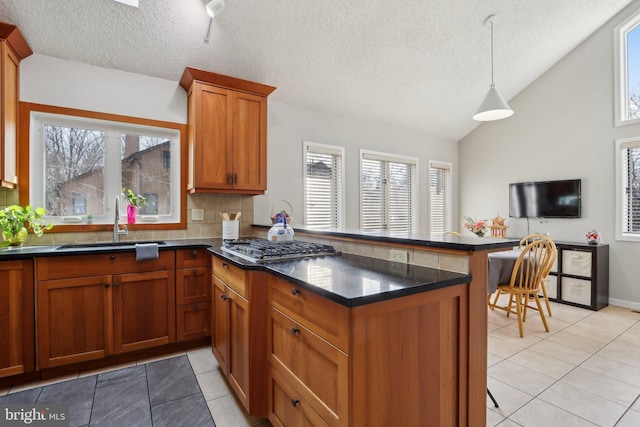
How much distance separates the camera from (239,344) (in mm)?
1811

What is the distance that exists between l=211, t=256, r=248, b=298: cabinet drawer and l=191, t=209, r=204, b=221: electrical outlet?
3.41 feet

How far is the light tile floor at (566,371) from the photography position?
6.04ft

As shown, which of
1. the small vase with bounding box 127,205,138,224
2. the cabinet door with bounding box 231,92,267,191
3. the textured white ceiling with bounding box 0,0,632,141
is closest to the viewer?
the textured white ceiling with bounding box 0,0,632,141

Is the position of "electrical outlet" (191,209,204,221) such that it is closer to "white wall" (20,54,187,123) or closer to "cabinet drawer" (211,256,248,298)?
"white wall" (20,54,187,123)

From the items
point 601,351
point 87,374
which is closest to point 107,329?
point 87,374

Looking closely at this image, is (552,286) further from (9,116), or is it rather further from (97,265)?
(9,116)

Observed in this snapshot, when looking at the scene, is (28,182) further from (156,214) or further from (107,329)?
(107,329)

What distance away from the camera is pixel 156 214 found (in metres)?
3.14

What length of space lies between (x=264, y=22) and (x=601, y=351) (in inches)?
161

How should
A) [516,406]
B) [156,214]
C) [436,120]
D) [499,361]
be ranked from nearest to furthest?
[516,406] < [499,361] < [156,214] < [436,120]

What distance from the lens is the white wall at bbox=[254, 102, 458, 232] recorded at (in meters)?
3.73

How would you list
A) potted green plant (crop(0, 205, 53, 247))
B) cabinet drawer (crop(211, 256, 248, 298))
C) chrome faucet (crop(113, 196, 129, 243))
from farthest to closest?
1. chrome faucet (crop(113, 196, 129, 243))
2. potted green plant (crop(0, 205, 53, 247))
3. cabinet drawer (crop(211, 256, 248, 298))

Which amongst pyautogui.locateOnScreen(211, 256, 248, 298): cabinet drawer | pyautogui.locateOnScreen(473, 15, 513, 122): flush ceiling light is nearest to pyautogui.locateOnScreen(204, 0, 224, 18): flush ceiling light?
pyautogui.locateOnScreen(211, 256, 248, 298): cabinet drawer

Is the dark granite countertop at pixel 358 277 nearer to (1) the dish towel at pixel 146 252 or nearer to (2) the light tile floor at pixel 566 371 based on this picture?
(1) the dish towel at pixel 146 252
